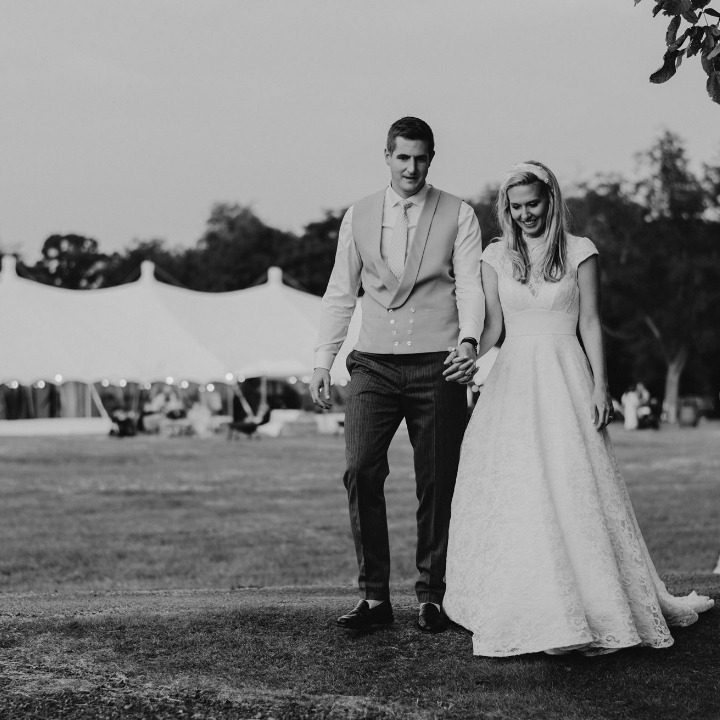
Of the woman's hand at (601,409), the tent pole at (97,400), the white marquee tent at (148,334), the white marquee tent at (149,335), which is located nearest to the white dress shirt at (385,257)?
the woman's hand at (601,409)

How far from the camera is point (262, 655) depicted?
434cm

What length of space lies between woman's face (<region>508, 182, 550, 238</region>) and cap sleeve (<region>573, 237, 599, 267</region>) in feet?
0.54

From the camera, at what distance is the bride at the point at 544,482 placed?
4.23 m

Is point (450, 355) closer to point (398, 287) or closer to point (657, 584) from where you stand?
point (398, 287)

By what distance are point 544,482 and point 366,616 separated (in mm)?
935

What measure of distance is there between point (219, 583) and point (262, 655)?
18.7 ft

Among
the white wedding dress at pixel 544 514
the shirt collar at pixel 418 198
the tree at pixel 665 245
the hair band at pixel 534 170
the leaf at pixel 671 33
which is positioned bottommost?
the white wedding dress at pixel 544 514

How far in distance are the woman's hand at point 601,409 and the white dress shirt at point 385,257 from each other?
544mm

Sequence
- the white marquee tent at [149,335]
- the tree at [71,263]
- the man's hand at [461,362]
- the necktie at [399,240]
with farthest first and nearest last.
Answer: the tree at [71,263], the white marquee tent at [149,335], the necktie at [399,240], the man's hand at [461,362]

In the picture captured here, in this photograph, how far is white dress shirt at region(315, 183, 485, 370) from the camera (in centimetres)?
474

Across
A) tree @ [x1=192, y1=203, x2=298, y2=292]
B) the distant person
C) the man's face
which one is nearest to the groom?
the man's face

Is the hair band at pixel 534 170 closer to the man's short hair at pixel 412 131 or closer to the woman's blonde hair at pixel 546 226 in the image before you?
the woman's blonde hair at pixel 546 226

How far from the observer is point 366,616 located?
4637mm

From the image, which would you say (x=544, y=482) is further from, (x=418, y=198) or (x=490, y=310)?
(x=418, y=198)
